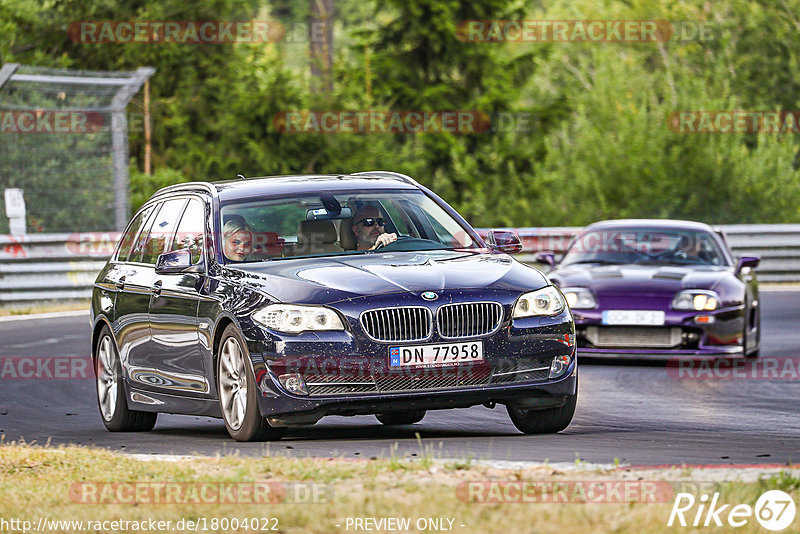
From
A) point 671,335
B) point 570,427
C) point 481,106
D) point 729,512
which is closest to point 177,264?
point 570,427

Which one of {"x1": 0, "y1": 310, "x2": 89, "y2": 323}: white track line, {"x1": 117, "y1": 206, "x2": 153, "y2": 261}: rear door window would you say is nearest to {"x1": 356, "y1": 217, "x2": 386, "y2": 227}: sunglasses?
{"x1": 117, "y1": 206, "x2": 153, "y2": 261}: rear door window

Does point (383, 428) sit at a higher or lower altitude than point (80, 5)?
lower

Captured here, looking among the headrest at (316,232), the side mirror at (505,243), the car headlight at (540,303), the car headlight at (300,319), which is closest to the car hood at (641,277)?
the side mirror at (505,243)

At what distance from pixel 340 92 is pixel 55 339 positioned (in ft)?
57.2

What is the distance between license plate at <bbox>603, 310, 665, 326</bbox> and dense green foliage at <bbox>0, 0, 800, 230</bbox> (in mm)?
17086

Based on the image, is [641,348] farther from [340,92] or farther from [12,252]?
[340,92]

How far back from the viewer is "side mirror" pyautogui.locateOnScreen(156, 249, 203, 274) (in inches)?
393

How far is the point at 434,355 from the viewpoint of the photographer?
351 inches

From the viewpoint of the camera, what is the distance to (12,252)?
2278cm

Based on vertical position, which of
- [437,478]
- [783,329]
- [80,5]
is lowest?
[783,329]

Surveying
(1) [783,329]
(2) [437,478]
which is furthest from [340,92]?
(2) [437,478]

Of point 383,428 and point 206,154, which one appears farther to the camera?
point 206,154

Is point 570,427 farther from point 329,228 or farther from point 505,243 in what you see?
point 329,228

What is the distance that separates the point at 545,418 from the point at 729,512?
12.0ft
